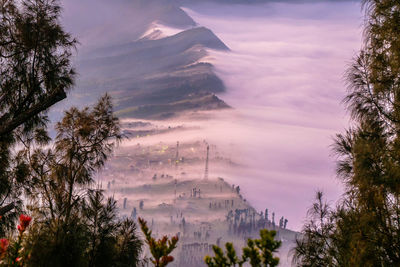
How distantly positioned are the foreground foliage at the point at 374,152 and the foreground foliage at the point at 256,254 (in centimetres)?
358

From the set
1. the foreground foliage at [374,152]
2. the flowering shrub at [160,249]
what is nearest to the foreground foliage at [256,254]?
the flowering shrub at [160,249]

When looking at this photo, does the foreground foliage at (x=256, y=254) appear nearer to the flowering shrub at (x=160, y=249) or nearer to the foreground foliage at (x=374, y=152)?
the flowering shrub at (x=160, y=249)

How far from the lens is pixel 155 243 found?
3.38 meters

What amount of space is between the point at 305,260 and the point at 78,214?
5.33m

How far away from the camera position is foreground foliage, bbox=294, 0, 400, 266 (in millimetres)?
7031

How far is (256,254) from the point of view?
311 centimetres

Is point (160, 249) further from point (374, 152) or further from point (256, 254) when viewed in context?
point (374, 152)

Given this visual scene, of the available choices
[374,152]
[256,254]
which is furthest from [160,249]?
[374,152]

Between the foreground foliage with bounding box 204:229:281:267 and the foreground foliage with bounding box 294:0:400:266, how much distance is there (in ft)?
11.7

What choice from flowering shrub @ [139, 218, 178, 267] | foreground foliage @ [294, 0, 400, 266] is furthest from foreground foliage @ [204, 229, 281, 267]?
foreground foliage @ [294, 0, 400, 266]

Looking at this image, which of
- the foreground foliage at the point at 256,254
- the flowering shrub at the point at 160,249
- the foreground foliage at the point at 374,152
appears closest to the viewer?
the foreground foliage at the point at 256,254

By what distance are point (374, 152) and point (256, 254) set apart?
4778mm

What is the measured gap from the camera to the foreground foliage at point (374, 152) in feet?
23.1

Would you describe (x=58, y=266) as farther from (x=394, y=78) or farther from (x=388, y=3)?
(x=388, y=3)
